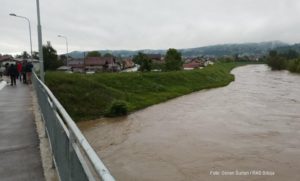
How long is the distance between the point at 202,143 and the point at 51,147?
33.0 ft

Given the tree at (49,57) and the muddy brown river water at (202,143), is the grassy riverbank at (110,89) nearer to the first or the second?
the muddy brown river water at (202,143)

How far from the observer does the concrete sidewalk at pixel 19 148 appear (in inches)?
237

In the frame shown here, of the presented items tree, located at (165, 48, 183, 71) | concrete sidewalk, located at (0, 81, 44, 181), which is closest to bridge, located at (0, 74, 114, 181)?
concrete sidewalk, located at (0, 81, 44, 181)

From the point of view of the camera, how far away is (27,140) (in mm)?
8336

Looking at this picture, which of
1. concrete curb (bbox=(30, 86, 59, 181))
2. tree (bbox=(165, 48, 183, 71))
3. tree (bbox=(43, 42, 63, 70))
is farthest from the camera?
tree (bbox=(165, 48, 183, 71))

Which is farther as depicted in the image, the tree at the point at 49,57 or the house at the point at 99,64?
the house at the point at 99,64

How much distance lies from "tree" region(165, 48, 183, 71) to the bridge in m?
56.6

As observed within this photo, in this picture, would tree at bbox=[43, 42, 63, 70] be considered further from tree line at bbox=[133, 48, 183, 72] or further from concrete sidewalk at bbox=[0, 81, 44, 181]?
concrete sidewalk at bbox=[0, 81, 44, 181]

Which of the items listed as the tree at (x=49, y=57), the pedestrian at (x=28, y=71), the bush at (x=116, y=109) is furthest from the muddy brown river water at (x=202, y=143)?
the tree at (x=49, y=57)

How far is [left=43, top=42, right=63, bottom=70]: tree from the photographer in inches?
2495

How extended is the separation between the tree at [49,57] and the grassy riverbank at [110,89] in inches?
1114

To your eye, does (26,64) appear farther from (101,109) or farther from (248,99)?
(248,99)

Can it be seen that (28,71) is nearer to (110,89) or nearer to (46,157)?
(110,89)

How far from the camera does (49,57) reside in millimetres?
64250
